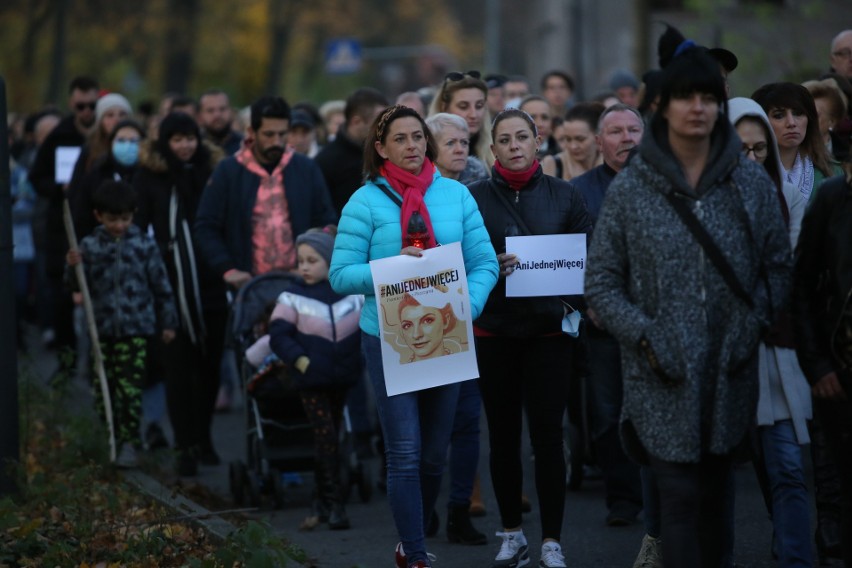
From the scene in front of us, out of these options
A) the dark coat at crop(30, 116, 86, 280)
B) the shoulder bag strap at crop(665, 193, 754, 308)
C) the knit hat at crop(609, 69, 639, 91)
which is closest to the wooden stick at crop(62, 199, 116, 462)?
the dark coat at crop(30, 116, 86, 280)

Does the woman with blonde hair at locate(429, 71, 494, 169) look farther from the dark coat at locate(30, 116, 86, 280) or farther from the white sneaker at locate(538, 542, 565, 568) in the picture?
the dark coat at locate(30, 116, 86, 280)

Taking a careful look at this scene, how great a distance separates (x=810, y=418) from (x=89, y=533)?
11.1 ft

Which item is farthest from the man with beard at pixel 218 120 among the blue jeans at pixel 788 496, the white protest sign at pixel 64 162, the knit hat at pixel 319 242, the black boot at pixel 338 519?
the blue jeans at pixel 788 496

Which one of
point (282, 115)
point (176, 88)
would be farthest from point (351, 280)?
point (176, 88)

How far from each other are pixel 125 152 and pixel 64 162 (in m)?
2.70

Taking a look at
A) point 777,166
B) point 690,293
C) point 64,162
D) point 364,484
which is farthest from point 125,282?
point 690,293

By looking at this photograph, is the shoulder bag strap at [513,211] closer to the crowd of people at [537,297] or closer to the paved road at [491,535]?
the crowd of people at [537,297]

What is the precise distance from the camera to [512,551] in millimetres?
8023

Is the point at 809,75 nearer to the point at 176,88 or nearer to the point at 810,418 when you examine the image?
the point at 810,418

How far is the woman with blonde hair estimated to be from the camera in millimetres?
10273

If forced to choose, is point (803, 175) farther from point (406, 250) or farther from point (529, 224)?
point (406, 250)

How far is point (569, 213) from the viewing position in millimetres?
8070

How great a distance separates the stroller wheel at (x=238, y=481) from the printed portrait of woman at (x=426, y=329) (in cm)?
300

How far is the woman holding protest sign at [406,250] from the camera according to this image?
7.43 m
